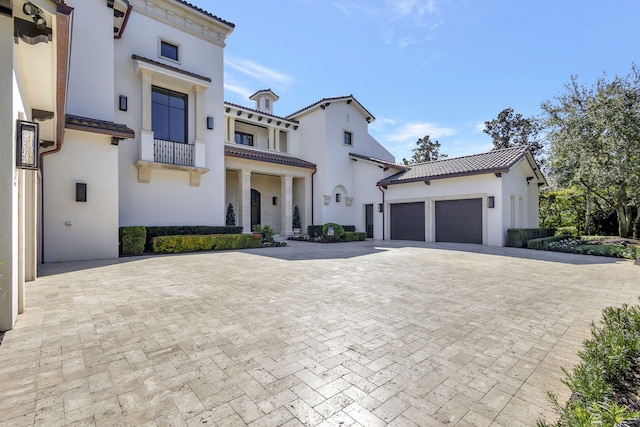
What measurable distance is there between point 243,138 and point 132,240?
35.2 ft

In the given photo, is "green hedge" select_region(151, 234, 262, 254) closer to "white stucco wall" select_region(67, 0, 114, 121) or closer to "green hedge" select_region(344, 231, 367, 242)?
"white stucco wall" select_region(67, 0, 114, 121)

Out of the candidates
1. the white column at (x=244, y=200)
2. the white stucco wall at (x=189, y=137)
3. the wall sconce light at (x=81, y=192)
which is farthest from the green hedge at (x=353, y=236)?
the wall sconce light at (x=81, y=192)

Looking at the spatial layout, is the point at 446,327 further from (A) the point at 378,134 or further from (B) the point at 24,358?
(A) the point at 378,134

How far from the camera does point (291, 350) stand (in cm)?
301

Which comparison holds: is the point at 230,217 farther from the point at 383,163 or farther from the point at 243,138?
the point at 383,163

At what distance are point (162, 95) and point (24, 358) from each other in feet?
41.1

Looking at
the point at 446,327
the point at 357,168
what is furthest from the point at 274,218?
the point at 446,327

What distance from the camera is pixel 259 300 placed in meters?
4.72

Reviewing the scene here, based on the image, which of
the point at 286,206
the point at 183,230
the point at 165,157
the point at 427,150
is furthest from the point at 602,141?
the point at 427,150

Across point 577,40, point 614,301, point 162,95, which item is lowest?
point 614,301

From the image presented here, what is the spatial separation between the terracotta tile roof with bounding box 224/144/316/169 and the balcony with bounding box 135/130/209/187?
2.04m

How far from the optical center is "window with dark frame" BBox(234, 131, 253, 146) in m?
18.4

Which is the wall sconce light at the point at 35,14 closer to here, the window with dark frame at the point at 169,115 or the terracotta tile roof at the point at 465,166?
the window with dark frame at the point at 169,115

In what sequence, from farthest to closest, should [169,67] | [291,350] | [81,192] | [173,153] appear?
[173,153], [169,67], [81,192], [291,350]
